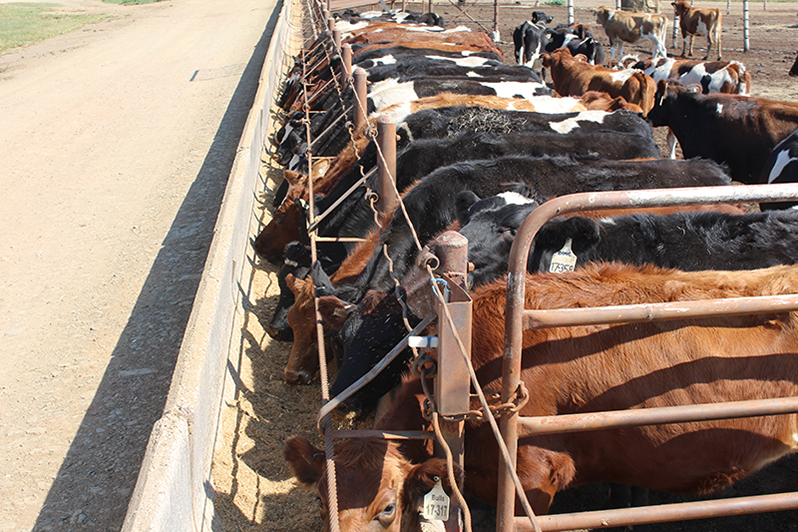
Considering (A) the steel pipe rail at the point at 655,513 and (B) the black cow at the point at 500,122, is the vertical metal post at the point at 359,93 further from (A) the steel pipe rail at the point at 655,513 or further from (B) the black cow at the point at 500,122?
(A) the steel pipe rail at the point at 655,513

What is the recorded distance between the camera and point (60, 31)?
24984 millimetres

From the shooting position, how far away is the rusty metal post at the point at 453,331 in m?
1.97

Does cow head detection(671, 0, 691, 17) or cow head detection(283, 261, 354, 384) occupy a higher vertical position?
cow head detection(671, 0, 691, 17)

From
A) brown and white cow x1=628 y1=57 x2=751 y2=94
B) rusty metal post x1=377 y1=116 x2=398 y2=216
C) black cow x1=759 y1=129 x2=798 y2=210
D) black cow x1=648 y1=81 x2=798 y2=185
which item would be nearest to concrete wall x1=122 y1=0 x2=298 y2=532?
rusty metal post x1=377 y1=116 x2=398 y2=216

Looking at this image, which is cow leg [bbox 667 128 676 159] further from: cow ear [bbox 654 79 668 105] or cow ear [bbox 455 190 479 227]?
cow ear [bbox 455 190 479 227]

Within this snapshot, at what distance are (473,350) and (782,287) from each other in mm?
1267

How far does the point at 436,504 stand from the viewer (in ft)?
7.37

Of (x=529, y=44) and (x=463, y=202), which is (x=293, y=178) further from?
(x=529, y=44)

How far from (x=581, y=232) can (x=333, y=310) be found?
152cm

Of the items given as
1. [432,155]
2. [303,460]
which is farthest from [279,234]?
[303,460]

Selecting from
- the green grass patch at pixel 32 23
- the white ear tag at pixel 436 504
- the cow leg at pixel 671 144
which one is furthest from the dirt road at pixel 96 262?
the green grass patch at pixel 32 23

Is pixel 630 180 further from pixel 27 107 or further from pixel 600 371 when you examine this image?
pixel 27 107

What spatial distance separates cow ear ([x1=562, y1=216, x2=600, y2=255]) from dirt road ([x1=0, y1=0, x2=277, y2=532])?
2.81 m

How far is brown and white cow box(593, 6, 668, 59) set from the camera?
19.6 meters
